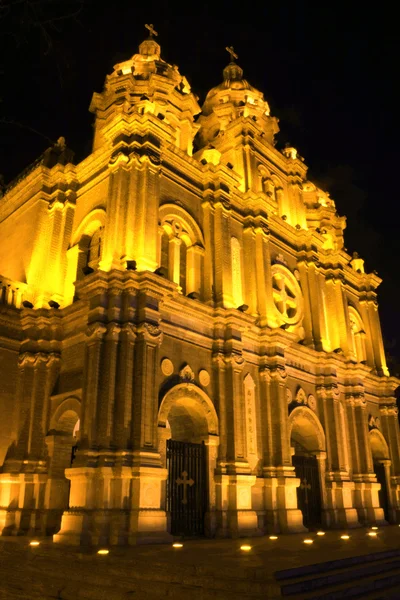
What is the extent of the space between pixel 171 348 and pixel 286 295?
30.7 feet

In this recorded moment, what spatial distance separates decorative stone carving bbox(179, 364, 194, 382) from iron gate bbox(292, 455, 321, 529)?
7.14 m

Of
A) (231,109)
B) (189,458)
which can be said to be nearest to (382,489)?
(189,458)

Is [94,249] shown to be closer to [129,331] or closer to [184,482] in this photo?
[129,331]

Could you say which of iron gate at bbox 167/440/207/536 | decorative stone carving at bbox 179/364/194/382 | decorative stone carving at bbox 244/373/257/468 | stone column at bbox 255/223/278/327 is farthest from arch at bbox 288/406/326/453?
decorative stone carving at bbox 179/364/194/382

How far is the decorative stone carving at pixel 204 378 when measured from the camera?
63.3 feet

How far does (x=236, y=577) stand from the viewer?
9.12 m

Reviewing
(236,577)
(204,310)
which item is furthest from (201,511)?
(236,577)

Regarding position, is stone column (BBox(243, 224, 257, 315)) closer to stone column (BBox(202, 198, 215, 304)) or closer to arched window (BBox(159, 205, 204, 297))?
stone column (BBox(202, 198, 215, 304))

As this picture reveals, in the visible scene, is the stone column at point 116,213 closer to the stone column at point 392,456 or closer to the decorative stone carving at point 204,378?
the decorative stone carving at point 204,378

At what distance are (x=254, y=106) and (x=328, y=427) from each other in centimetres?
1893

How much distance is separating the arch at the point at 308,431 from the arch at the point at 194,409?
19.5 ft

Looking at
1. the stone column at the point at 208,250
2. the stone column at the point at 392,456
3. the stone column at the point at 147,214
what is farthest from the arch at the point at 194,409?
the stone column at the point at 392,456

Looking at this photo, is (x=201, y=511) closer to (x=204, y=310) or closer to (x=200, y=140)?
(x=204, y=310)

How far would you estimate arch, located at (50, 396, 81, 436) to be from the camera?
17.6 metres
